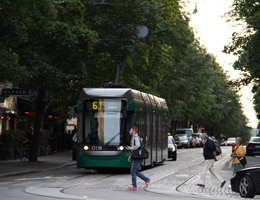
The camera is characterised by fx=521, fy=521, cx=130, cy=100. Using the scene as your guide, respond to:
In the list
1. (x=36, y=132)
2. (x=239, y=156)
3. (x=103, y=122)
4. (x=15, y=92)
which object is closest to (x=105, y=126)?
(x=103, y=122)

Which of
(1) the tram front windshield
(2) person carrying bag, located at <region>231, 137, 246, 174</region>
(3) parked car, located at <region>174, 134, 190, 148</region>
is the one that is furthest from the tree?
(3) parked car, located at <region>174, 134, 190, 148</region>

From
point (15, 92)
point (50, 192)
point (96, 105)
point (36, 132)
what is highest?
point (15, 92)

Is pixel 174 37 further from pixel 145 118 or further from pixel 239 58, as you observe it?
pixel 145 118

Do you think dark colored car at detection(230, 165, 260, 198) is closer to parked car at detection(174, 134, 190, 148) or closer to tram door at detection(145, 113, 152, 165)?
tram door at detection(145, 113, 152, 165)

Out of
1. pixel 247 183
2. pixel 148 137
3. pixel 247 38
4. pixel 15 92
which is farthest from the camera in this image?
pixel 247 38

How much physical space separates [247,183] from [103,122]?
7504mm

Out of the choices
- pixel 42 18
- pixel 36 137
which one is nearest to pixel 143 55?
pixel 36 137

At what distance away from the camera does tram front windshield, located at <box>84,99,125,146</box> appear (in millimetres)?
18672

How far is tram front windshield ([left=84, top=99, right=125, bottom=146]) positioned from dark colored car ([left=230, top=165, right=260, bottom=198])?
6.68m

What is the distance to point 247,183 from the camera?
12.3 metres

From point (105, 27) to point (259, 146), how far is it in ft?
61.1

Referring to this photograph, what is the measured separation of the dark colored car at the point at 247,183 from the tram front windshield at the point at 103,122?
6679 mm

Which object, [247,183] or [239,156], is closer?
[247,183]

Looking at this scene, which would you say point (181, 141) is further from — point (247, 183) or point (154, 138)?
point (247, 183)
